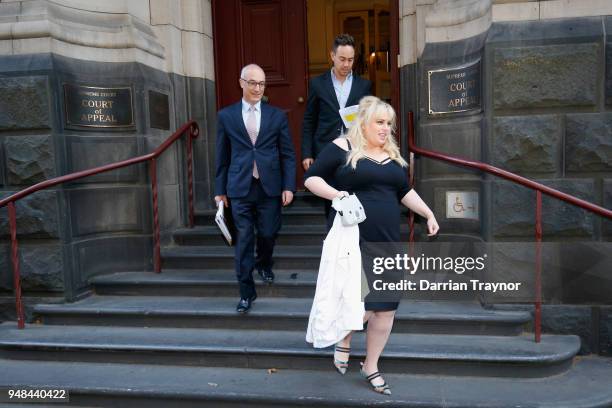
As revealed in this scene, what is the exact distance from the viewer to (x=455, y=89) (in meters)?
4.40

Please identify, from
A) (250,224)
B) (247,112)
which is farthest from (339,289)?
(247,112)

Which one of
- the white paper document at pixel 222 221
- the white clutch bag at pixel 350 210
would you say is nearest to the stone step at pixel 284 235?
the white paper document at pixel 222 221

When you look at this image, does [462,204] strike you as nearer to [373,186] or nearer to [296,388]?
[373,186]

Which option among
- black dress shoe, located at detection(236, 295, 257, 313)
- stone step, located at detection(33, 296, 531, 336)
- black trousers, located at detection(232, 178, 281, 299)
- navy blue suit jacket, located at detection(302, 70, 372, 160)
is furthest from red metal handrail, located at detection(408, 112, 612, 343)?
black dress shoe, located at detection(236, 295, 257, 313)

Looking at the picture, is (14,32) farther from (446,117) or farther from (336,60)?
(446,117)

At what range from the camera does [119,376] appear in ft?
11.8

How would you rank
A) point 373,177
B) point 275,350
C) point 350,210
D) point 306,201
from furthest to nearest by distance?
point 306,201 < point 275,350 < point 373,177 < point 350,210

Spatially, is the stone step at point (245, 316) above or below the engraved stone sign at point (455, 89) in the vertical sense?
below

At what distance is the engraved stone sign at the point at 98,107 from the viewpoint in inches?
177

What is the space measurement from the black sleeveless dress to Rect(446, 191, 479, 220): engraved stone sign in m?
1.43

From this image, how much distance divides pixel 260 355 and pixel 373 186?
1.49 meters

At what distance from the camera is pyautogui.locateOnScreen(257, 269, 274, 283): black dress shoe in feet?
14.4

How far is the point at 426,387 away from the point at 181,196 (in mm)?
3448

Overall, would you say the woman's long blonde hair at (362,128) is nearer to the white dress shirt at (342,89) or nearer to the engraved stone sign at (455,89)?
the white dress shirt at (342,89)
